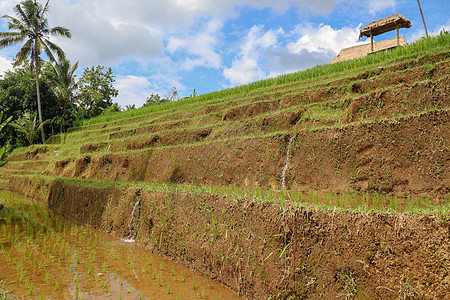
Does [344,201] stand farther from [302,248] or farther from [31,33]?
[31,33]

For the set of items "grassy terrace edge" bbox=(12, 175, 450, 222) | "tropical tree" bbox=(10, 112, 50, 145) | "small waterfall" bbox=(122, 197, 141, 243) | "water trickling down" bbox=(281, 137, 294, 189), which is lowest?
"small waterfall" bbox=(122, 197, 141, 243)

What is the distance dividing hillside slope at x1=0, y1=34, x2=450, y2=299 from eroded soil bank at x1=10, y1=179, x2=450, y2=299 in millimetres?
11

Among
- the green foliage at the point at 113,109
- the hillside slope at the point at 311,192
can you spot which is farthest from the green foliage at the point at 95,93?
the hillside slope at the point at 311,192

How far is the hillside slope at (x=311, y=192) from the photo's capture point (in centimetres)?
252

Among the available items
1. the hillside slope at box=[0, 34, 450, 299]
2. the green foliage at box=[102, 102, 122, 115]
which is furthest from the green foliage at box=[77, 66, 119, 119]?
the hillside slope at box=[0, 34, 450, 299]

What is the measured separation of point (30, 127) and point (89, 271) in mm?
20041

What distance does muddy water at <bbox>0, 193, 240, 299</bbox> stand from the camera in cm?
369

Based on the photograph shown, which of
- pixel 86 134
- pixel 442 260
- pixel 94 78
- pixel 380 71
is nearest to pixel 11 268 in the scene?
pixel 442 260

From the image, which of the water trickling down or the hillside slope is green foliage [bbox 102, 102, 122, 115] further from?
the water trickling down

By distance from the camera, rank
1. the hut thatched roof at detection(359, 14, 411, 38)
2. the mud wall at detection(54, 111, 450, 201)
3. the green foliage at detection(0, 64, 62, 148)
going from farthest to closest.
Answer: the green foliage at detection(0, 64, 62, 148)
the hut thatched roof at detection(359, 14, 411, 38)
the mud wall at detection(54, 111, 450, 201)

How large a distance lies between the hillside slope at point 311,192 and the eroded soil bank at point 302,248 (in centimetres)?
1

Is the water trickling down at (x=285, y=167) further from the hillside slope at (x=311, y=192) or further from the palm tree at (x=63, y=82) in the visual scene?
the palm tree at (x=63, y=82)

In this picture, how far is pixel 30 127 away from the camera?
20.3m

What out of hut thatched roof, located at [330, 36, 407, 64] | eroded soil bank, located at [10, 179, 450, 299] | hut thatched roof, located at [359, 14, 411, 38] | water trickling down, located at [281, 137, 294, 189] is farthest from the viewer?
hut thatched roof, located at [330, 36, 407, 64]
